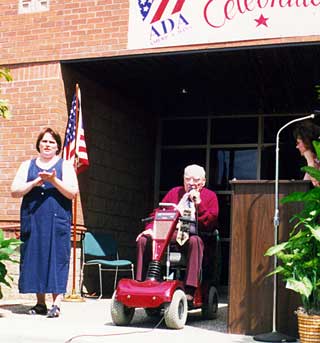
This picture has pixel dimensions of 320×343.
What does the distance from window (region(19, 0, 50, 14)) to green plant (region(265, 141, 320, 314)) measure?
5.09 m

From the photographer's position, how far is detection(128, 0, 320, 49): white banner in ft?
24.6

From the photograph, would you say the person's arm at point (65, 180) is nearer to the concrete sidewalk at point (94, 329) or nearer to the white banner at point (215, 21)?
the concrete sidewalk at point (94, 329)

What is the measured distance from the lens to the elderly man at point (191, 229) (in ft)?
20.0

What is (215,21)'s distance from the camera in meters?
7.86

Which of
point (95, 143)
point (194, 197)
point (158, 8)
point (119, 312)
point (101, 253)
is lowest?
point (119, 312)

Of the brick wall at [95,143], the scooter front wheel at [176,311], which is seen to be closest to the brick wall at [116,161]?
the brick wall at [95,143]

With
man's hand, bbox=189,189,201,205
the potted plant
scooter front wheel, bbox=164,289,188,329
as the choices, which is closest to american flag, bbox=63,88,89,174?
man's hand, bbox=189,189,201,205

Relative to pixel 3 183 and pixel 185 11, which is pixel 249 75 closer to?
pixel 185 11

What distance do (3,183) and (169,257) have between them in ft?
11.0

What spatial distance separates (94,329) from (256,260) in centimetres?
150

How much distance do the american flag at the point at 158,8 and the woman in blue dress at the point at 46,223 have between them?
8.31 feet

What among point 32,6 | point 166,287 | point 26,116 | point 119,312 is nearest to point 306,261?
point 166,287

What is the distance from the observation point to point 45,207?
634cm

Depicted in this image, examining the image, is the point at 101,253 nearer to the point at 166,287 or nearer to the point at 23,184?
the point at 23,184
